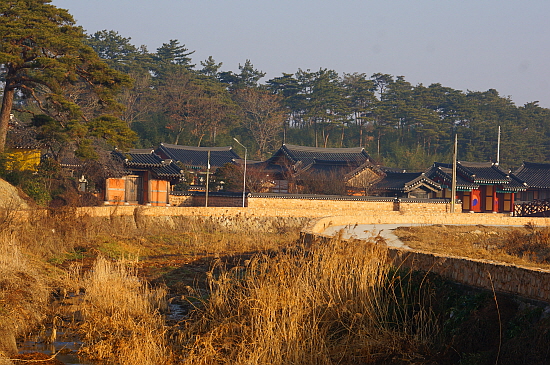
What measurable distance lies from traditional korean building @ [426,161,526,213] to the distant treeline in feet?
50.9

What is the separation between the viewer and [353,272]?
945 centimetres

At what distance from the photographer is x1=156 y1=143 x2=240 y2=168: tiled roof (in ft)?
164

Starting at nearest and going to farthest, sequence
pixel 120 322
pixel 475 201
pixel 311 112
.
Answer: pixel 120 322
pixel 475 201
pixel 311 112

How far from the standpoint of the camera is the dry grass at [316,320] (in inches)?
327

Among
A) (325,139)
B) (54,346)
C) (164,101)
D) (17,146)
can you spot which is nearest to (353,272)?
(54,346)

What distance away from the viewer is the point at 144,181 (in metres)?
39.7

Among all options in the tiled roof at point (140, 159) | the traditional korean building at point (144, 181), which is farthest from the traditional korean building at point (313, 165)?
the tiled roof at point (140, 159)

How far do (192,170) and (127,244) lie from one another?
27643 millimetres

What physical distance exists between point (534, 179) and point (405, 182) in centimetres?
1391

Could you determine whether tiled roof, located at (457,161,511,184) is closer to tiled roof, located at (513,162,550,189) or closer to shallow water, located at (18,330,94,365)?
tiled roof, located at (513,162,550,189)

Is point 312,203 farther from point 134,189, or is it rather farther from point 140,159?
point 134,189

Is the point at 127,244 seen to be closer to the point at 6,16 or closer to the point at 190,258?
the point at 190,258

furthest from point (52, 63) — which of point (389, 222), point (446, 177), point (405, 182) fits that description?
point (446, 177)

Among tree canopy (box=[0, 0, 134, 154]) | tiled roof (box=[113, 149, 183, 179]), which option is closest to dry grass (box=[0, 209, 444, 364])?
tree canopy (box=[0, 0, 134, 154])
